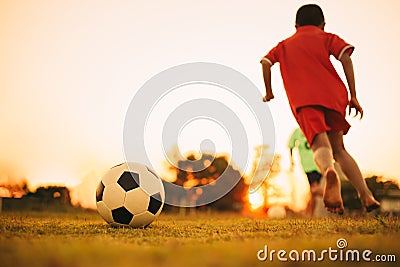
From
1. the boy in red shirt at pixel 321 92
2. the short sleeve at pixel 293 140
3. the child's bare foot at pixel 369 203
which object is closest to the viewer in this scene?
the child's bare foot at pixel 369 203

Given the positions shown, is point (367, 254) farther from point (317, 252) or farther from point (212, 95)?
point (212, 95)

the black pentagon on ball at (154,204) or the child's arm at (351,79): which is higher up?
the child's arm at (351,79)

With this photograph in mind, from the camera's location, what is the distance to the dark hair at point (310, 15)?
381 cm

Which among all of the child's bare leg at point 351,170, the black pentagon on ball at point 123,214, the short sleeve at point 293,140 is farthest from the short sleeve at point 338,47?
the short sleeve at point 293,140

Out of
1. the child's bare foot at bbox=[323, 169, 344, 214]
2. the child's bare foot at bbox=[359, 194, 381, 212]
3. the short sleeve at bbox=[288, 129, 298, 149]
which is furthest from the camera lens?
the short sleeve at bbox=[288, 129, 298, 149]

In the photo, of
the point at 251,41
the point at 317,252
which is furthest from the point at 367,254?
the point at 251,41

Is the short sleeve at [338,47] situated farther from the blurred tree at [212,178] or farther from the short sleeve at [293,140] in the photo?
the blurred tree at [212,178]

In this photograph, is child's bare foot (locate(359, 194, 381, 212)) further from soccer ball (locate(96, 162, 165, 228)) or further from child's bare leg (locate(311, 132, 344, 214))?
soccer ball (locate(96, 162, 165, 228))

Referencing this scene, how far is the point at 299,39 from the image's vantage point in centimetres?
368

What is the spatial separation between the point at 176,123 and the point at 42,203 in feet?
10.4

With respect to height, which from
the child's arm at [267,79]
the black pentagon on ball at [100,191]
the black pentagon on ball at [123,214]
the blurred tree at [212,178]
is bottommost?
the blurred tree at [212,178]

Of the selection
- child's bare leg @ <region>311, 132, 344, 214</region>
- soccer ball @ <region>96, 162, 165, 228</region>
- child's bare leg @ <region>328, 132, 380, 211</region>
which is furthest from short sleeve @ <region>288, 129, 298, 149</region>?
child's bare leg @ <region>311, 132, 344, 214</region>

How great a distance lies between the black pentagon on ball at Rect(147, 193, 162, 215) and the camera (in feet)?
15.3

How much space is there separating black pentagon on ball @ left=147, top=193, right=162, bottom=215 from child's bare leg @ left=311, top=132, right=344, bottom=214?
1908 mm
